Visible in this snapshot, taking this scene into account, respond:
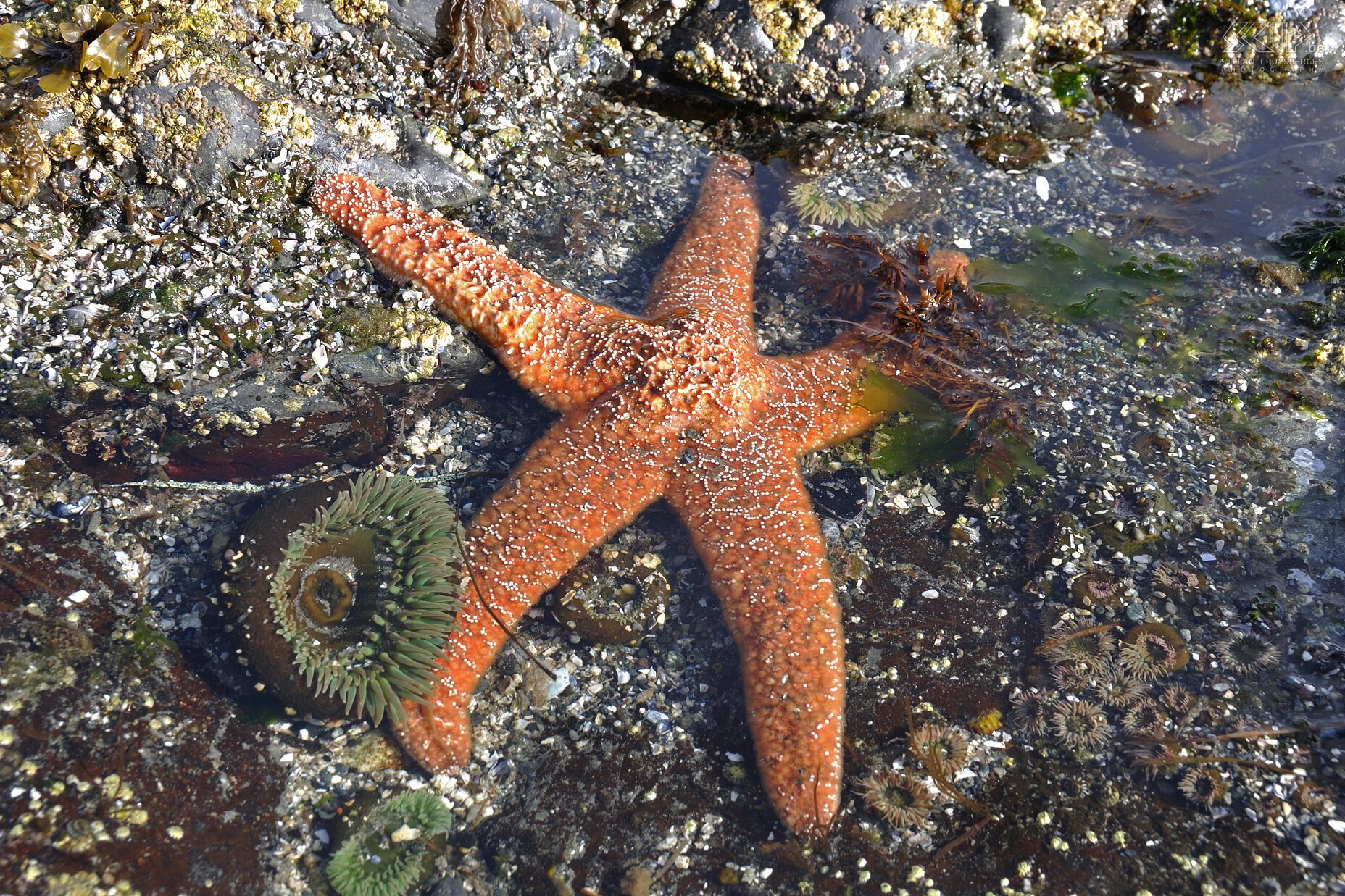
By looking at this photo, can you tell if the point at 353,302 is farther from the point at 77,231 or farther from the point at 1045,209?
the point at 1045,209

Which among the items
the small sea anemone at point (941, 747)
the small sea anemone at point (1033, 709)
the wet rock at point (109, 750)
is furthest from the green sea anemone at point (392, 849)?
the small sea anemone at point (1033, 709)

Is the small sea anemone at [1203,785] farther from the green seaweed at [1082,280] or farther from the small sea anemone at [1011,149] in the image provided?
the small sea anemone at [1011,149]

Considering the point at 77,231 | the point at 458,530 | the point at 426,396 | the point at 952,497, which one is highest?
the point at 77,231

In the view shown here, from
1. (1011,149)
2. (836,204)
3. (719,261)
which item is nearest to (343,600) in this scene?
(719,261)

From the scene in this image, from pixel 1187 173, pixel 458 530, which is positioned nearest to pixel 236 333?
pixel 458 530

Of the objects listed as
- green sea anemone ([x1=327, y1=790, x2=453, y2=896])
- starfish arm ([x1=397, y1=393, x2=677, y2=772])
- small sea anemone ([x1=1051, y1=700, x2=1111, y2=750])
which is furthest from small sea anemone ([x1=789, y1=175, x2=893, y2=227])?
green sea anemone ([x1=327, y1=790, x2=453, y2=896])

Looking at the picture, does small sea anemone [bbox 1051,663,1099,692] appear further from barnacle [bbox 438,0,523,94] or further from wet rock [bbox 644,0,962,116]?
barnacle [bbox 438,0,523,94]
